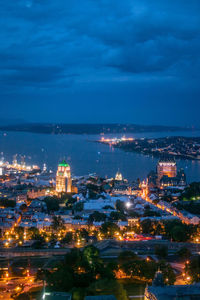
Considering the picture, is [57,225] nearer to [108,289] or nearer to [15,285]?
[15,285]

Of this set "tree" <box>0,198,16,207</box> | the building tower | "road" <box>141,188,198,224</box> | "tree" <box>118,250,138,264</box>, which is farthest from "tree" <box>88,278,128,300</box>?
the building tower

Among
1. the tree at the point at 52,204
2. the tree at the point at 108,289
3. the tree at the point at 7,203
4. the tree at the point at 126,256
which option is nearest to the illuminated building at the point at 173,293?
the tree at the point at 108,289

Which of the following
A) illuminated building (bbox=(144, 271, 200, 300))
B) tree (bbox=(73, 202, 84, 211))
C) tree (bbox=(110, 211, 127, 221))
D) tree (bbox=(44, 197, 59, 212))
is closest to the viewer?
illuminated building (bbox=(144, 271, 200, 300))

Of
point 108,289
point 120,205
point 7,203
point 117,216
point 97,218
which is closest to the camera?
point 108,289

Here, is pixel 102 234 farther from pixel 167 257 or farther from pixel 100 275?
pixel 100 275

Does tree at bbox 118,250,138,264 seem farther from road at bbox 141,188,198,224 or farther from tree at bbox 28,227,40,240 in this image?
road at bbox 141,188,198,224

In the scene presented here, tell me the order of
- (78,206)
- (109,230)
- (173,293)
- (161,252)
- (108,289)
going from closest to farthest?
(173,293) < (108,289) < (161,252) < (109,230) < (78,206)

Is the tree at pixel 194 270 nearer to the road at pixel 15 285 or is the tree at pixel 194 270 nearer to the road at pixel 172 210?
the road at pixel 15 285

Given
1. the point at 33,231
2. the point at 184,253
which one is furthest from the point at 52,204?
the point at 184,253

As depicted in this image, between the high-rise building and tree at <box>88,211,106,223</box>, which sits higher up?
the high-rise building

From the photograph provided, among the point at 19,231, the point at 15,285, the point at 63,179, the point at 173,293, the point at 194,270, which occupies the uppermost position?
the point at 173,293

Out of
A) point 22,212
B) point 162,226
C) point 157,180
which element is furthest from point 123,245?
point 157,180
